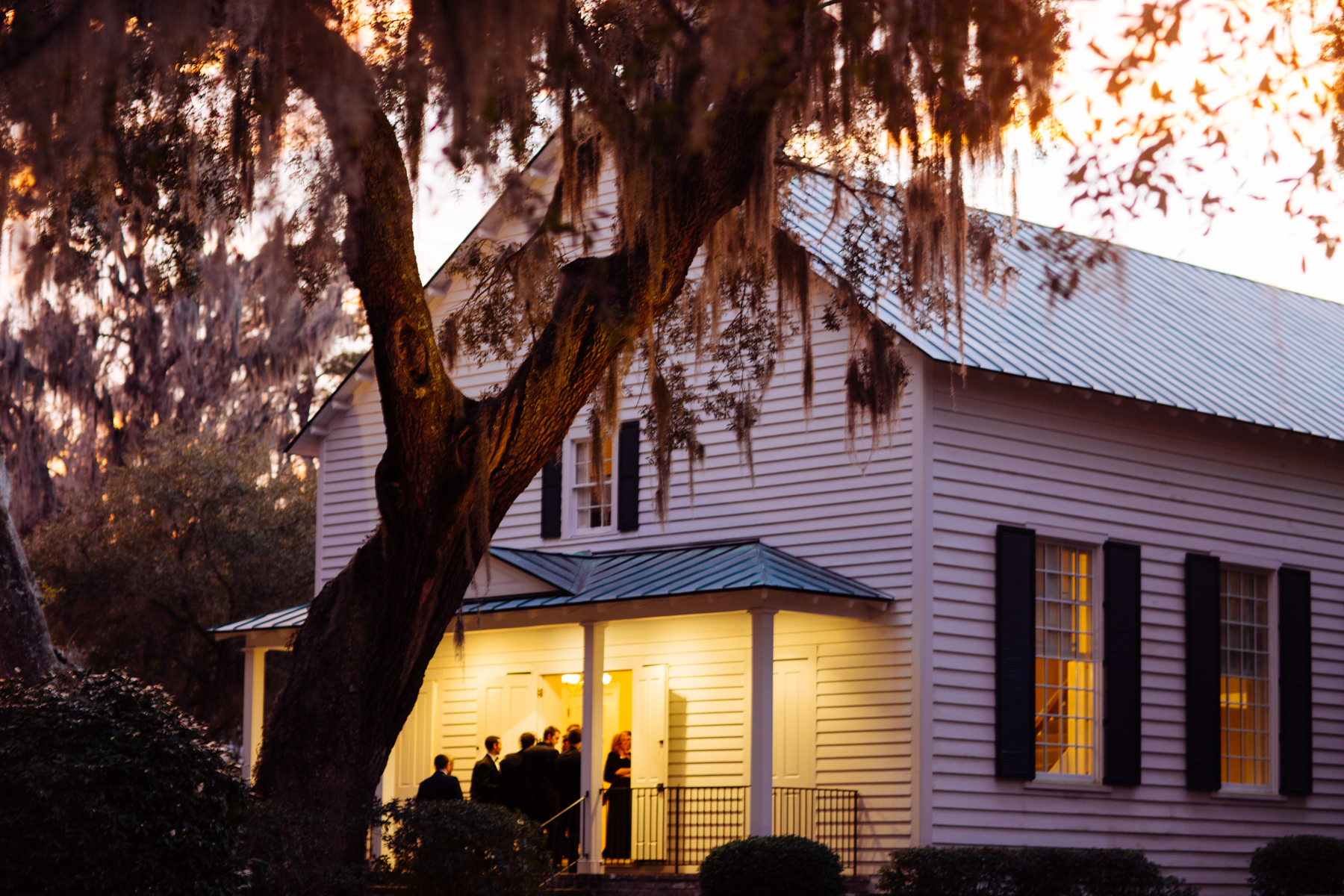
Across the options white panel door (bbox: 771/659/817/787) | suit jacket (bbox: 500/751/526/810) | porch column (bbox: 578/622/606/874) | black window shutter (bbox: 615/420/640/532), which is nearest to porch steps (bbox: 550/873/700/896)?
porch column (bbox: 578/622/606/874)

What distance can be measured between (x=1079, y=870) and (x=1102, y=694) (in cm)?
231

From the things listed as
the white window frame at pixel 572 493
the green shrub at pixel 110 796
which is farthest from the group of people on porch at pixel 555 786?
the green shrub at pixel 110 796

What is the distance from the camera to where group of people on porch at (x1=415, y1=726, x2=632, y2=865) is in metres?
16.1

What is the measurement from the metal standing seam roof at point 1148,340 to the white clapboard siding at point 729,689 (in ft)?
9.97

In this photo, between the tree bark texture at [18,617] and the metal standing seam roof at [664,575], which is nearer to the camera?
the tree bark texture at [18,617]

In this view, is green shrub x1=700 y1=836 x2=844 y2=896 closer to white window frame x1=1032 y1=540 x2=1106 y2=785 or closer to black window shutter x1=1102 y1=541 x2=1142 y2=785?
white window frame x1=1032 y1=540 x2=1106 y2=785

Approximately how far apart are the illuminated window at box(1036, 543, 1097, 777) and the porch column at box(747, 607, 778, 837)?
301 centimetres

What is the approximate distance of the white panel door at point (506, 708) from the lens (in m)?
19.0

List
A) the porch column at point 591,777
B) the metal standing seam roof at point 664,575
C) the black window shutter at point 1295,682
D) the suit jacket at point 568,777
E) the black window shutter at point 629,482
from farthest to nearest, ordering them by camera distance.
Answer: the black window shutter at point 629,482 → the black window shutter at point 1295,682 → the suit jacket at point 568,777 → the porch column at point 591,777 → the metal standing seam roof at point 664,575

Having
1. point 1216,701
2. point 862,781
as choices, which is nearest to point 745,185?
point 862,781

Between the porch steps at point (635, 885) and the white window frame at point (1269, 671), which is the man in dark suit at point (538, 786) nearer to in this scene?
the porch steps at point (635, 885)

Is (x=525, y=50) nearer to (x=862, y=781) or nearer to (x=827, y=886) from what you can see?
(x=827, y=886)

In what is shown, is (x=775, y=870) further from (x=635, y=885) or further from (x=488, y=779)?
(x=488, y=779)

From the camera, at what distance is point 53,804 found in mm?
8055
